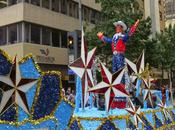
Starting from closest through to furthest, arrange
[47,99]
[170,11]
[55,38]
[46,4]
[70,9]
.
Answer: [47,99]
[46,4]
[55,38]
[70,9]
[170,11]

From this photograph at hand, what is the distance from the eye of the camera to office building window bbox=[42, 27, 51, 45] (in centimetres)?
3087

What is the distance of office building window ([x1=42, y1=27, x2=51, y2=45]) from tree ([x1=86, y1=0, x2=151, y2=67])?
5.86 metres

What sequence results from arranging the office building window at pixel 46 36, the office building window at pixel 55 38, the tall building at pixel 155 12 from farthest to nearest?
1. the tall building at pixel 155 12
2. the office building window at pixel 55 38
3. the office building window at pixel 46 36

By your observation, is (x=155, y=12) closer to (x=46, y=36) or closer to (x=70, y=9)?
(x=70, y=9)

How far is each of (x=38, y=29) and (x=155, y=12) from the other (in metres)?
27.3

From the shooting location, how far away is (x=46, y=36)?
102 ft

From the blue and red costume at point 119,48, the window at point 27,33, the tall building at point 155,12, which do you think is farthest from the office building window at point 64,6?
the blue and red costume at point 119,48

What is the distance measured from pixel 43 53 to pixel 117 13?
25.3 ft

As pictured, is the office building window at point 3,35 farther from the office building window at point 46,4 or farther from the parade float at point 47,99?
the parade float at point 47,99

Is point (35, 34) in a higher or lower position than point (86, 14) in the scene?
lower

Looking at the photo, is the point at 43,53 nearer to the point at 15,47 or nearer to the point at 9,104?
the point at 15,47

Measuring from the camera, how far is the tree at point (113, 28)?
24578 mm

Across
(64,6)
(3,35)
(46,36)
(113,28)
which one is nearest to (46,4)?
(64,6)

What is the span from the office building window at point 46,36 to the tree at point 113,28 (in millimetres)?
5857
